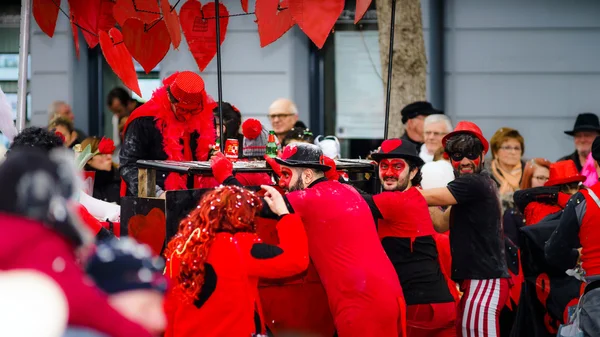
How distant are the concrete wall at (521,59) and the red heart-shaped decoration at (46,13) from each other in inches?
244

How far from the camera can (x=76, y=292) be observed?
5.54ft

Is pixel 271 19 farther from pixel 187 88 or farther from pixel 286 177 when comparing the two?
pixel 286 177

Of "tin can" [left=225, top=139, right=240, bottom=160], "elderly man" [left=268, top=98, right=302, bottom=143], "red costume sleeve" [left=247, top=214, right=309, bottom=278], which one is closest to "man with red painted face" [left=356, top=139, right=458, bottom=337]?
"red costume sleeve" [left=247, top=214, right=309, bottom=278]

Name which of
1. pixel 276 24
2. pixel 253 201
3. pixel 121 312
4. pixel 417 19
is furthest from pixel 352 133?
pixel 121 312

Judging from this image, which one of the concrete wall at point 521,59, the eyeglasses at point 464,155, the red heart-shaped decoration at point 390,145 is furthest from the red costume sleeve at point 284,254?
the concrete wall at point 521,59

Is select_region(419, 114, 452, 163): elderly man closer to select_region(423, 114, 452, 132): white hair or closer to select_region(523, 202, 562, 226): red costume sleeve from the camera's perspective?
select_region(423, 114, 452, 132): white hair

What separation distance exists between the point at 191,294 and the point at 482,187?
7.33 feet

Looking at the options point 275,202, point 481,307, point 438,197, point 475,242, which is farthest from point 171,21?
point 481,307

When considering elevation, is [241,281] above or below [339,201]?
below

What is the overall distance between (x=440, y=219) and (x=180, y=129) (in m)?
1.77

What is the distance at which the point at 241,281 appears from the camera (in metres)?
4.21

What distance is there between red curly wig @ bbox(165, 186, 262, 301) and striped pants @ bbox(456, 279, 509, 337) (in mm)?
1875

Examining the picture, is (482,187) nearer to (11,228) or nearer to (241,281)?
(241,281)

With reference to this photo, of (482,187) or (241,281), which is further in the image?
(482,187)
